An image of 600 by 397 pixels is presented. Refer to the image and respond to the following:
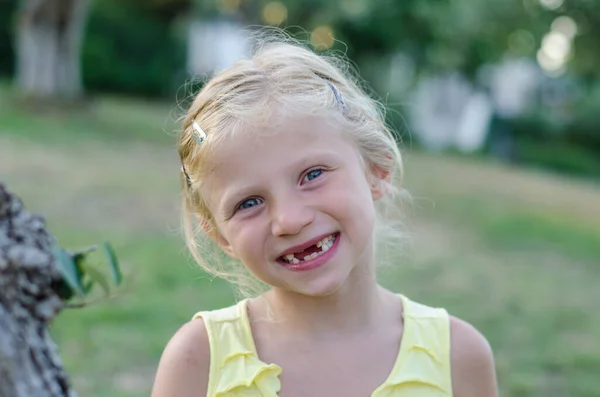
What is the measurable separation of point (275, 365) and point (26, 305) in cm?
54

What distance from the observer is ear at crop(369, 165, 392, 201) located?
6.49 feet

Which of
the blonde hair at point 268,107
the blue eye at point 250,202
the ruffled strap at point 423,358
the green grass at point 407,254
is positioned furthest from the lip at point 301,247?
the green grass at point 407,254

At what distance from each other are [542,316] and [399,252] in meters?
3.96

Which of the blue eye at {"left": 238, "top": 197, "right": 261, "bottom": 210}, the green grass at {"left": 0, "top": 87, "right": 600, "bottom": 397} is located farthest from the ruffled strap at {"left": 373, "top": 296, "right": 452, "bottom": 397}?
the green grass at {"left": 0, "top": 87, "right": 600, "bottom": 397}

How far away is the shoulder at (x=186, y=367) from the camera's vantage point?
186 cm

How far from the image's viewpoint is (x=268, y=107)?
181cm

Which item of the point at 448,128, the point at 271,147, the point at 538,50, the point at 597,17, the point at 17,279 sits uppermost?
the point at 271,147

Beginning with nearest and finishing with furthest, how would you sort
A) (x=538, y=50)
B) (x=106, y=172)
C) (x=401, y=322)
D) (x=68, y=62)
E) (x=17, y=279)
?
(x=17, y=279) < (x=401, y=322) < (x=106, y=172) < (x=68, y=62) < (x=538, y=50)

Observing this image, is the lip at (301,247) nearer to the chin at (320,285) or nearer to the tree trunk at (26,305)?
the chin at (320,285)

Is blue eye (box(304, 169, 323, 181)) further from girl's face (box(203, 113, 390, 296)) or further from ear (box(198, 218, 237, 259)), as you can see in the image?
ear (box(198, 218, 237, 259))

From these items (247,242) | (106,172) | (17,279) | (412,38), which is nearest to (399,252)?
(247,242)

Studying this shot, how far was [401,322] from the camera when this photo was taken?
1970 millimetres

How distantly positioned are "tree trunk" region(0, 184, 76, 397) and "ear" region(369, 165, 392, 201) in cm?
74

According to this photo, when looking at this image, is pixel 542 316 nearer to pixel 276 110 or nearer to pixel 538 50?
pixel 276 110
